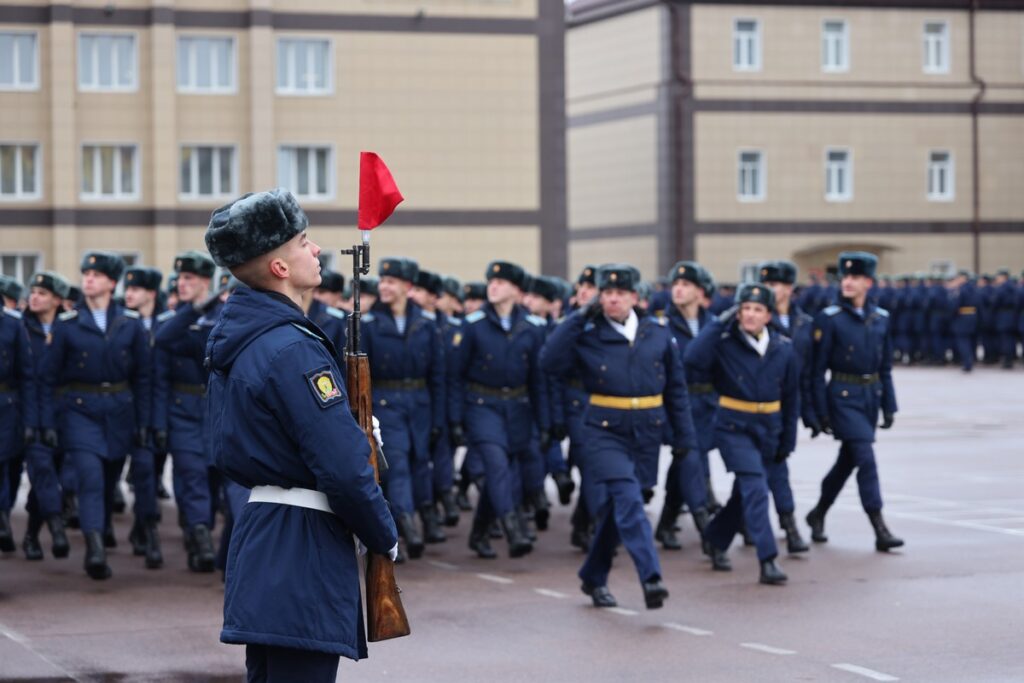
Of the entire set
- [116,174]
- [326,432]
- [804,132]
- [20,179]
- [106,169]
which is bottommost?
[326,432]

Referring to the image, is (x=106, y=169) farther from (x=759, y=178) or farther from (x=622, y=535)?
(x=622, y=535)

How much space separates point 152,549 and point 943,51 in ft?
132

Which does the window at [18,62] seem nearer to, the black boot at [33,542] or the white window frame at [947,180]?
the white window frame at [947,180]

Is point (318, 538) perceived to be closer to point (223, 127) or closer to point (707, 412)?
point (707, 412)

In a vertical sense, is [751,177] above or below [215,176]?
above

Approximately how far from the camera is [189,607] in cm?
1116

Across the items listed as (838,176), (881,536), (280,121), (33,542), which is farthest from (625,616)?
(838,176)

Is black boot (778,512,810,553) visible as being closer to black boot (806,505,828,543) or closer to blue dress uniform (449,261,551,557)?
black boot (806,505,828,543)

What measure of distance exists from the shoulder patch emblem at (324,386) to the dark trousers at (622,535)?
533cm

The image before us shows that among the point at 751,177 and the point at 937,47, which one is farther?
the point at 937,47

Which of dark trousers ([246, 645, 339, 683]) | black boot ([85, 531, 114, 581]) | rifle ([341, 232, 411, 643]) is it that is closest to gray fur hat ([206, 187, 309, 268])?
rifle ([341, 232, 411, 643])

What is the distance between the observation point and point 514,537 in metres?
13.2

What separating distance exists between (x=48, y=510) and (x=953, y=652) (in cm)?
708

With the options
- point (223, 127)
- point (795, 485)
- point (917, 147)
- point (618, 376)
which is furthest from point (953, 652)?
point (917, 147)
